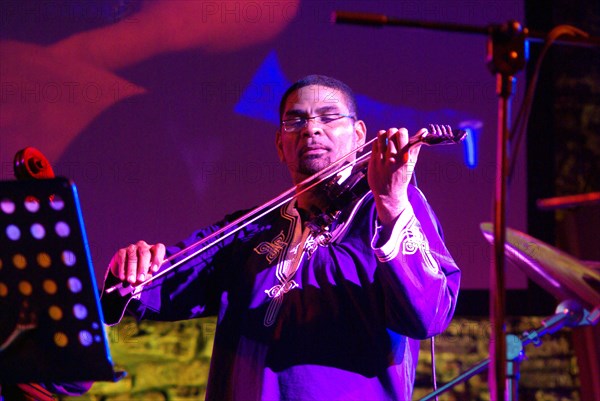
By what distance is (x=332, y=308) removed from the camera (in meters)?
1.75

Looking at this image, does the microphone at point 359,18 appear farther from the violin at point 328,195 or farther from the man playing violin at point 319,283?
the violin at point 328,195

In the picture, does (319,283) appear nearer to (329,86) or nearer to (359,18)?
(329,86)

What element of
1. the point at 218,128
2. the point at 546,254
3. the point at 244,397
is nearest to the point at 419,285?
the point at 546,254

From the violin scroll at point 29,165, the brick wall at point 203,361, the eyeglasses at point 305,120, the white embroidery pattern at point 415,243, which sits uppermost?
the eyeglasses at point 305,120

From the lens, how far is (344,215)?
1901 mm

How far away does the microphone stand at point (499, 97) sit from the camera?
1115 mm

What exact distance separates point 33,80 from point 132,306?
4.25ft

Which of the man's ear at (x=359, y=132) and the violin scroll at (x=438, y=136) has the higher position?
the man's ear at (x=359, y=132)

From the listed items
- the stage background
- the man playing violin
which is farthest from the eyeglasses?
the stage background

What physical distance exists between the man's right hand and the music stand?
0.61m

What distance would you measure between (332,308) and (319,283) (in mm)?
74

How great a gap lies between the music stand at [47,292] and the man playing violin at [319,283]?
0.62 meters

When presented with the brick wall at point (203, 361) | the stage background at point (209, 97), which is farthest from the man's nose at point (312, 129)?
the brick wall at point (203, 361)

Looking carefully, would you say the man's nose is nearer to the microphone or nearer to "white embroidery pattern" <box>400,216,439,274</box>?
"white embroidery pattern" <box>400,216,439,274</box>
